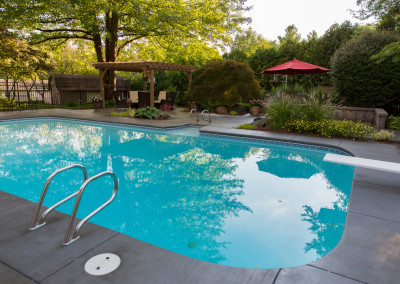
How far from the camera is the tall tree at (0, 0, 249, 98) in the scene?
13633mm

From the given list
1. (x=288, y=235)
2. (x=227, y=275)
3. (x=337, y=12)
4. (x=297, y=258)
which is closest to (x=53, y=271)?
(x=227, y=275)

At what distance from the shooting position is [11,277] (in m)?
2.03

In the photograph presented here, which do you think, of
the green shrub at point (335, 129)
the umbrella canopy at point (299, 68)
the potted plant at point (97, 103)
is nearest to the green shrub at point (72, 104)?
the potted plant at point (97, 103)

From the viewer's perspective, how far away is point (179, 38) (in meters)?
17.1

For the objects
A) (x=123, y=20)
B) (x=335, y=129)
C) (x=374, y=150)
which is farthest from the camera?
(x=123, y=20)

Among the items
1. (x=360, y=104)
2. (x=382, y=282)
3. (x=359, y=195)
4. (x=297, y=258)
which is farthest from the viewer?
(x=360, y=104)

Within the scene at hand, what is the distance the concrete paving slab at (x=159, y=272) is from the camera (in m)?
2.04

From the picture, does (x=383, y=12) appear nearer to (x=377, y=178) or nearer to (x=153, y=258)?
(x=377, y=178)

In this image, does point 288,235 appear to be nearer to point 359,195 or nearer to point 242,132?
point 359,195

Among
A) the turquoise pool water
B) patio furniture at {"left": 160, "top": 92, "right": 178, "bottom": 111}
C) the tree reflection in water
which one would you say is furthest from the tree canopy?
the tree reflection in water

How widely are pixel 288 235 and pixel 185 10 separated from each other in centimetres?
1544

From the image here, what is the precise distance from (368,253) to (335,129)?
6.36 meters

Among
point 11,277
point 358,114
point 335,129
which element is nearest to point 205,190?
point 11,277

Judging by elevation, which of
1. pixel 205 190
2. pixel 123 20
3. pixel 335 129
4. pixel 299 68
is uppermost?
pixel 123 20
